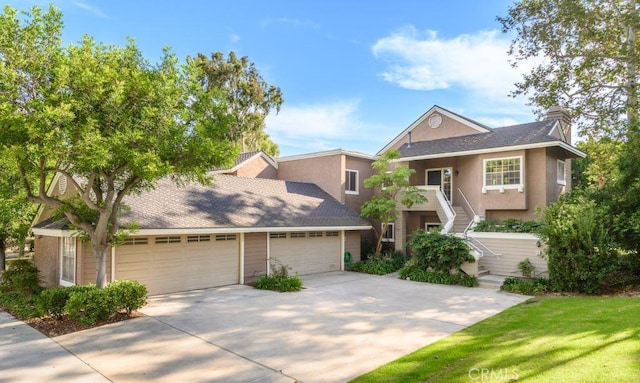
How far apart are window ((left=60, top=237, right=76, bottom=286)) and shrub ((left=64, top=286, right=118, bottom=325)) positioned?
3401 millimetres

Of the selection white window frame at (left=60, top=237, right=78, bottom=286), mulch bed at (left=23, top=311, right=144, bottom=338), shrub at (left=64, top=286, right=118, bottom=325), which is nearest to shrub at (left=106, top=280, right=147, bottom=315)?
shrub at (left=64, top=286, right=118, bottom=325)

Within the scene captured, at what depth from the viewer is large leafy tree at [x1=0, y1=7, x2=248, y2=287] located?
27.0ft

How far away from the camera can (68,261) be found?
12734mm

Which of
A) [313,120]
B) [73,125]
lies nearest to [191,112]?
[73,125]

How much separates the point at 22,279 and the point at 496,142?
19897 mm

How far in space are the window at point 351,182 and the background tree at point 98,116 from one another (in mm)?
11607

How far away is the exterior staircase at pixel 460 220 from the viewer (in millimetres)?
18688

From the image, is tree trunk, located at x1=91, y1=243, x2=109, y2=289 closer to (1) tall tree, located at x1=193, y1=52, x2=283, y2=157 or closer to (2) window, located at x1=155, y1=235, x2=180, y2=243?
(2) window, located at x1=155, y1=235, x2=180, y2=243

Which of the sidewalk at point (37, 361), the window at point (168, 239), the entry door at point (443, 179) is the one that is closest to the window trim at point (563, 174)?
the entry door at point (443, 179)

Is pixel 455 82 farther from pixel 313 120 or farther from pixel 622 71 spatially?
pixel 313 120

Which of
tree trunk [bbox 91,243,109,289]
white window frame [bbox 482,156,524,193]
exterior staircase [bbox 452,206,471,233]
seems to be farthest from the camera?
exterior staircase [bbox 452,206,471,233]

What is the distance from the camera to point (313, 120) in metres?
33.4

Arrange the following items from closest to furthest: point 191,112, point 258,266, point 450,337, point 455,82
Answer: point 450,337, point 191,112, point 258,266, point 455,82

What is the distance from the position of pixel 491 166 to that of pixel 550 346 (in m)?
13.2
